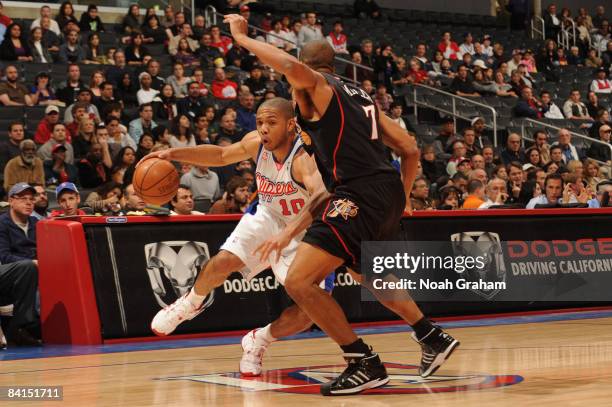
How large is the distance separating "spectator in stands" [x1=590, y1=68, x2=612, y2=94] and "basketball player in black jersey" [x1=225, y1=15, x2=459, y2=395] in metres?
20.0

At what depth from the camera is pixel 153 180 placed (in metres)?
7.44

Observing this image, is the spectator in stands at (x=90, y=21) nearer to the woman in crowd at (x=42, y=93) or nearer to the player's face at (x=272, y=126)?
the woman in crowd at (x=42, y=93)

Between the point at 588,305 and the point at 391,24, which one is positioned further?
the point at 391,24

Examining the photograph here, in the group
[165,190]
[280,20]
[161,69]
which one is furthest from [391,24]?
[165,190]

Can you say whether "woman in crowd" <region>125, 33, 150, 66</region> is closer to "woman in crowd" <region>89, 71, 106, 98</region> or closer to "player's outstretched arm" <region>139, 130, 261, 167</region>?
"woman in crowd" <region>89, 71, 106, 98</region>

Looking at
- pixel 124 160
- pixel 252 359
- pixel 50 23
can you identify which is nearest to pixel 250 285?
pixel 252 359

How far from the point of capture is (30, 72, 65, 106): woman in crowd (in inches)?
595

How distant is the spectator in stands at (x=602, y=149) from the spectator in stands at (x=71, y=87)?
10044mm

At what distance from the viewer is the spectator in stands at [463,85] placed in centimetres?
2178

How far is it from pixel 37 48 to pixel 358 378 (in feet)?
40.7

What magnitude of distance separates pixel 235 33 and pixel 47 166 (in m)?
8.34

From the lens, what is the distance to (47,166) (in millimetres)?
13281

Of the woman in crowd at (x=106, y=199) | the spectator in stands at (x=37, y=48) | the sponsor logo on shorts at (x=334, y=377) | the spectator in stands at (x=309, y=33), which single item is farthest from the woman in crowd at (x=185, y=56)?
the sponsor logo on shorts at (x=334, y=377)

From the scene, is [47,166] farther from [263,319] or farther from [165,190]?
[165,190]
